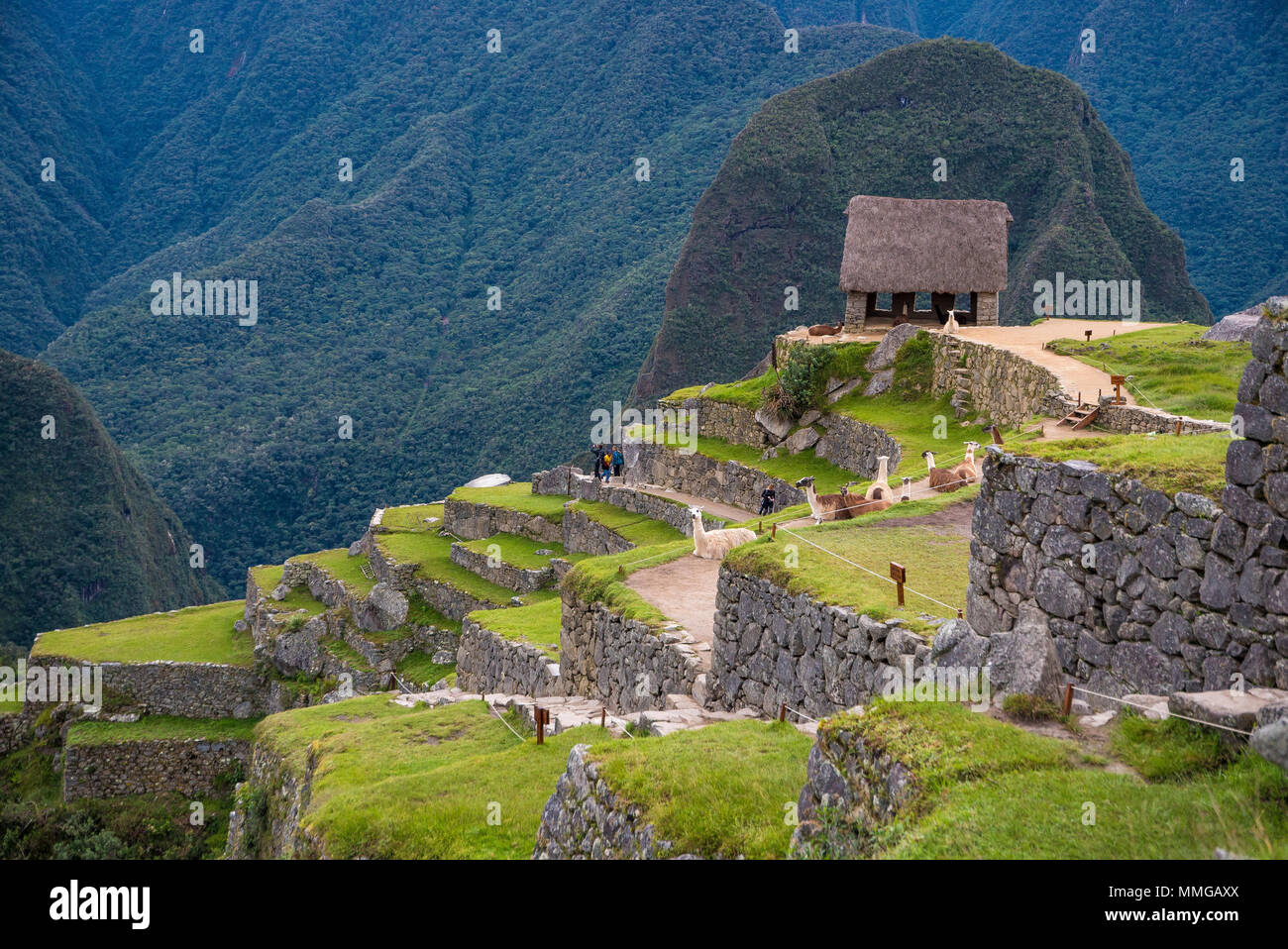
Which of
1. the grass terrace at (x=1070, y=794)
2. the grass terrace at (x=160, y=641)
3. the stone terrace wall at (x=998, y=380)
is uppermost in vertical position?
the stone terrace wall at (x=998, y=380)

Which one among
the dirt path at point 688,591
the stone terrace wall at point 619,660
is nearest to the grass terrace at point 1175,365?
the dirt path at point 688,591

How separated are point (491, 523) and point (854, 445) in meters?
12.2

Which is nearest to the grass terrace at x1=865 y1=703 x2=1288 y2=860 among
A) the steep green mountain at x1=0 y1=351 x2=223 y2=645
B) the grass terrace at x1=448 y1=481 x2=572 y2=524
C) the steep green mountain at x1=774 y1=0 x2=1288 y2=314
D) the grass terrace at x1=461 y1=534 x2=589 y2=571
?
the grass terrace at x1=461 y1=534 x2=589 y2=571

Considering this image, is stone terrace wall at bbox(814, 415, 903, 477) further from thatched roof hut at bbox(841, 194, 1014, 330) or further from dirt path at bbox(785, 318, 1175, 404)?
thatched roof hut at bbox(841, 194, 1014, 330)

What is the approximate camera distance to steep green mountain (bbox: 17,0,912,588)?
8462 cm

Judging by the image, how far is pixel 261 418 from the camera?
3602 inches

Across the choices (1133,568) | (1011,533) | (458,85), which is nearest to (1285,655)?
(1133,568)

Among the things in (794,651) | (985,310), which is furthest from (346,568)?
(794,651)

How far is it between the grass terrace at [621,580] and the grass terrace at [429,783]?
1.97 m

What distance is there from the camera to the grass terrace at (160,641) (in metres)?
33.8

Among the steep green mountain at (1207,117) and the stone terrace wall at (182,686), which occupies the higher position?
the steep green mountain at (1207,117)

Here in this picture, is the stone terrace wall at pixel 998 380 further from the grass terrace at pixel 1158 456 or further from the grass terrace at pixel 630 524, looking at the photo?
the grass terrace at pixel 1158 456

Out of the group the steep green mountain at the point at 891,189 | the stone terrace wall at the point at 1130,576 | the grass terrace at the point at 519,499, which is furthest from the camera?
the steep green mountain at the point at 891,189

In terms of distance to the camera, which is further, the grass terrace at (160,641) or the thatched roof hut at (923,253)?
the grass terrace at (160,641)
